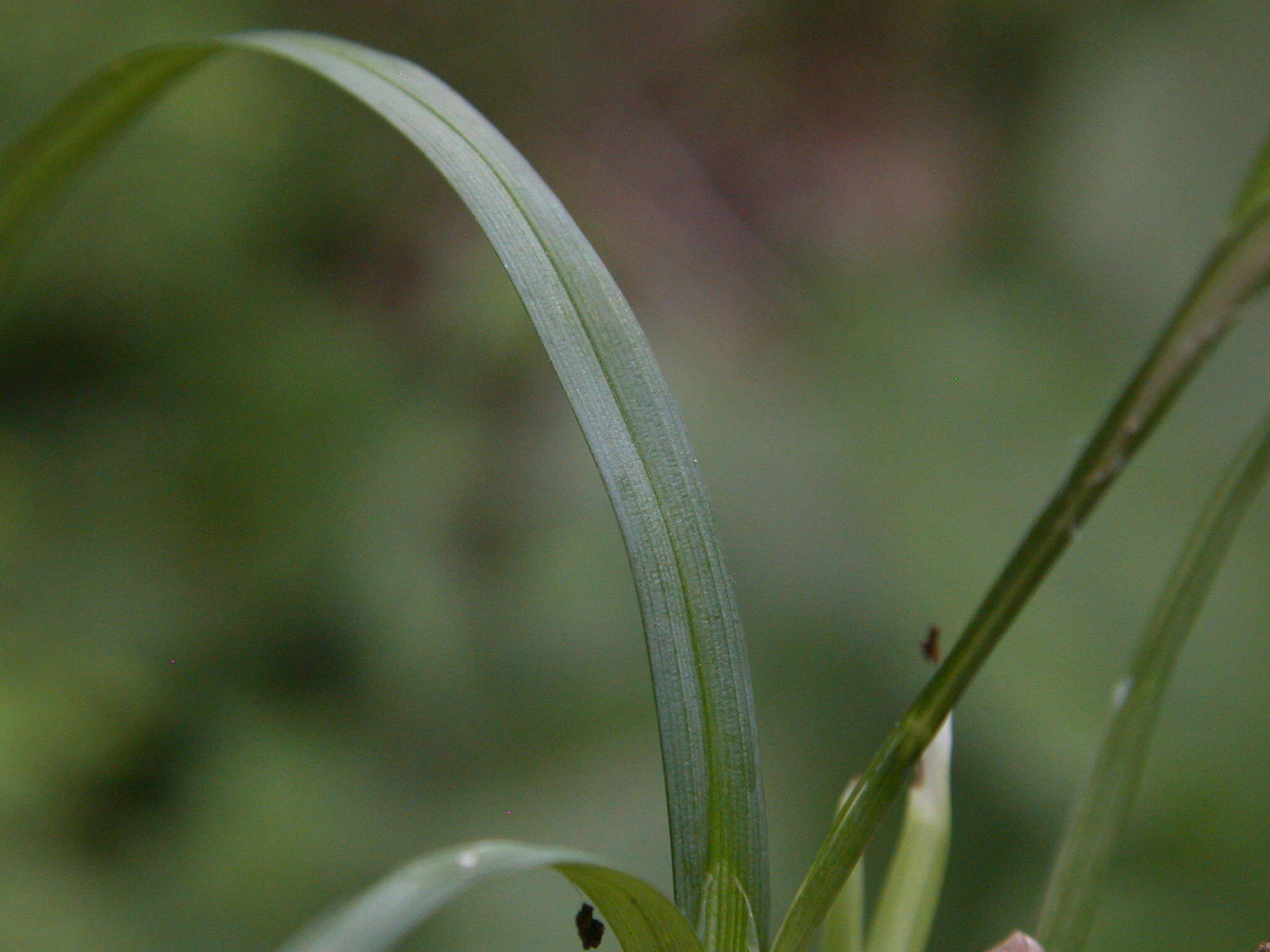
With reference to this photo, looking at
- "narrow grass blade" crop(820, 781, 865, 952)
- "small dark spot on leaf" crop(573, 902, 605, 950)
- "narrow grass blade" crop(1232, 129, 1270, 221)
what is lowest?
"narrow grass blade" crop(820, 781, 865, 952)

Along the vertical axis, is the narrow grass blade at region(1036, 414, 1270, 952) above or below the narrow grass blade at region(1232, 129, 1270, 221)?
below

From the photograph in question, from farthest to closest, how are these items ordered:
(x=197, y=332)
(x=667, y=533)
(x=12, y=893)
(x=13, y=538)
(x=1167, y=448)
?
Result: (x=1167, y=448) < (x=197, y=332) < (x=13, y=538) < (x=12, y=893) < (x=667, y=533)

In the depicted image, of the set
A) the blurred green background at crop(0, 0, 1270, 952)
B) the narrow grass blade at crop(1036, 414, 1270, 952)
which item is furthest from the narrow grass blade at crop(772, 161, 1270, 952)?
the blurred green background at crop(0, 0, 1270, 952)

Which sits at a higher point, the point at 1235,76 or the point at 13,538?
the point at 1235,76

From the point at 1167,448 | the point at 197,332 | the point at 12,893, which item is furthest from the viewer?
the point at 1167,448

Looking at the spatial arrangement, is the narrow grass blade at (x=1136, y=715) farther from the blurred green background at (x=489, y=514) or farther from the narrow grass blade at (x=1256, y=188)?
the blurred green background at (x=489, y=514)

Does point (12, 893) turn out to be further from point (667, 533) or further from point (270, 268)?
point (667, 533)

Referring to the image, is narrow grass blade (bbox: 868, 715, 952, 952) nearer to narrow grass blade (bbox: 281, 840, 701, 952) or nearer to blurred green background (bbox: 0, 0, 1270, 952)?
narrow grass blade (bbox: 281, 840, 701, 952)

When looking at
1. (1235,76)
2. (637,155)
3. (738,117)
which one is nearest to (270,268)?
(637,155)
